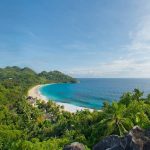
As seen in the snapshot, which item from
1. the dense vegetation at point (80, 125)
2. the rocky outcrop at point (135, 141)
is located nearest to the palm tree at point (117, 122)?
the dense vegetation at point (80, 125)

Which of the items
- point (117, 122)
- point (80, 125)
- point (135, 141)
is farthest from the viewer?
point (80, 125)

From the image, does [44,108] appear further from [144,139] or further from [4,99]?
[144,139]

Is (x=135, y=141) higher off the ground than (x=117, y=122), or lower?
higher

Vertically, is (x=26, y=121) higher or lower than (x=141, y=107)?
lower

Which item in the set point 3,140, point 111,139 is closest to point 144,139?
point 111,139

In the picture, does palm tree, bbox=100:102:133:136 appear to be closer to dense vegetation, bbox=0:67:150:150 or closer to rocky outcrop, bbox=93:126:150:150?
dense vegetation, bbox=0:67:150:150

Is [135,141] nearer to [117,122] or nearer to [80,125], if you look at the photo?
[117,122]

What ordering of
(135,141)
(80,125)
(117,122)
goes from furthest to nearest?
(80,125), (117,122), (135,141)

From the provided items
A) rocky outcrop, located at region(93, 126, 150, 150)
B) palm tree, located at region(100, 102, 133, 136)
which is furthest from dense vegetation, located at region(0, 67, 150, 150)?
rocky outcrop, located at region(93, 126, 150, 150)

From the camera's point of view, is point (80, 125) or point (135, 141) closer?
point (135, 141)

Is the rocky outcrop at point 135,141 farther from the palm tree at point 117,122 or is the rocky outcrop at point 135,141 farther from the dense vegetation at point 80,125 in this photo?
the palm tree at point 117,122

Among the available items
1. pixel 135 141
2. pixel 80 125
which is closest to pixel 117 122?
pixel 80 125
